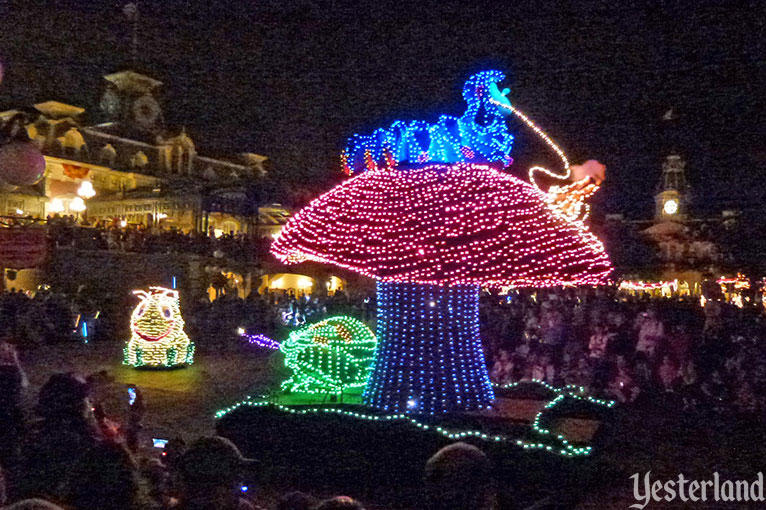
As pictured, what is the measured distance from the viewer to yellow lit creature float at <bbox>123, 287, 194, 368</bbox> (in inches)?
574

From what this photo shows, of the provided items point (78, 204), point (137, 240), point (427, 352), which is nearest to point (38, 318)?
point (137, 240)

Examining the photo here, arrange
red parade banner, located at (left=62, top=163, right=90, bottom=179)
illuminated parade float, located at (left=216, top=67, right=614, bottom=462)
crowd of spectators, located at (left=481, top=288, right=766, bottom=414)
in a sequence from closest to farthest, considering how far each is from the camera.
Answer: illuminated parade float, located at (left=216, top=67, right=614, bottom=462)
crowd of spectators, located at (left=481, top=288, right=766, bottom=414)
red parade banner, located at (left=62, top=163, right=90, bottom=179)

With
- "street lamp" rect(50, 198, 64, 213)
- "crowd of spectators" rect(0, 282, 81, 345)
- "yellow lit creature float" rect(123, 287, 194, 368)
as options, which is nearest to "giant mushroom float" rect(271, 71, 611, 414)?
"yellow lit creature float" rect(123, 287, 194, 368)

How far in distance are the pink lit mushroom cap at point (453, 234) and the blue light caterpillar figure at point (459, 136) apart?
0.36 metres

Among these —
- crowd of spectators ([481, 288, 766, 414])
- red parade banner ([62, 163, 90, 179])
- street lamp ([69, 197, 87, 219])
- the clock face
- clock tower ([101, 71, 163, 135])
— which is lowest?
crowd of spectators ([481, 288, 766, 414])

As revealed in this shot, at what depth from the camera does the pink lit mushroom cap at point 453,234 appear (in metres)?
7.22

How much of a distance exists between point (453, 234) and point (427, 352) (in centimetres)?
171

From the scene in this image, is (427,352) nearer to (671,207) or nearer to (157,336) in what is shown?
(157,336)

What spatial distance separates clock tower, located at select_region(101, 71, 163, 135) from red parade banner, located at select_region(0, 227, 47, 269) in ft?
94.8

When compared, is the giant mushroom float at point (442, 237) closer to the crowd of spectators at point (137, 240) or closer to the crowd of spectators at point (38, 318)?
the crowd of spectators at point (38, 318)

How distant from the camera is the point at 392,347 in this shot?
27.8 feet

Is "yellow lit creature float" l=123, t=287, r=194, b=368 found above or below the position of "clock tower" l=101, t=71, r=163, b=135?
below

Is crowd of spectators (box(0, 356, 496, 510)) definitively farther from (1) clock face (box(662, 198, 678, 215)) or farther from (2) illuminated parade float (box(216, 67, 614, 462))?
(1) clock face (box(662, 198, 678, 215))

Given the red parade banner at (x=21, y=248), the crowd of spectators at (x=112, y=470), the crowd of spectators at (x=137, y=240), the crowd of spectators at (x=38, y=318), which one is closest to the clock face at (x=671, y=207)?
the crowd of spectators at (x=137, y=240)
